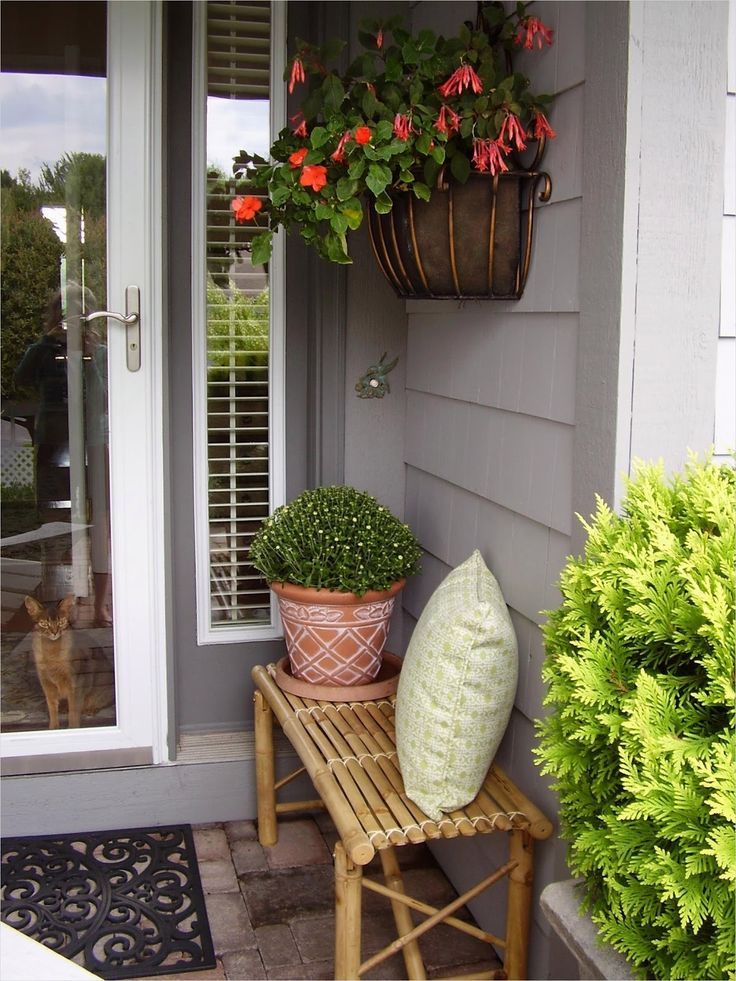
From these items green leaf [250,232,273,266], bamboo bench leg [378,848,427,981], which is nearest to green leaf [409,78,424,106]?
green leaf [250,232,273,266]

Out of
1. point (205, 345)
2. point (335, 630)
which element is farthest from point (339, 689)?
point (205, 345)

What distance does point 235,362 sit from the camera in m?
2.83

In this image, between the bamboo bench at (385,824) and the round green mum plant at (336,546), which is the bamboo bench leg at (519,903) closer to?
the bamboo bench at (385,824)

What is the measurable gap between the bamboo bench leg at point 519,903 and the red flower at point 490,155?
1.20 m

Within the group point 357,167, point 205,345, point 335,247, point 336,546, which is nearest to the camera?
point 357,167

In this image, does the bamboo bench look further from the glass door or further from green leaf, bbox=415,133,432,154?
green leaf, bbox=415,133,432,154

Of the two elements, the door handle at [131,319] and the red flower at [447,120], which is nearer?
the red flower at [447,120]

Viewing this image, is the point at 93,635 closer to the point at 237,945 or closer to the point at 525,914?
the point at 237,945

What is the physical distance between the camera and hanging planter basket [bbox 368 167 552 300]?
1965 mm

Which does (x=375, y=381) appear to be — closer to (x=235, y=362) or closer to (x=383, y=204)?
(x=235, y=362)

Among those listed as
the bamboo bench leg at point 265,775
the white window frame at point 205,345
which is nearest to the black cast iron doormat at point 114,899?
the bamboo bench leg at point 265,775

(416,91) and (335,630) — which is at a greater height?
(416,91)

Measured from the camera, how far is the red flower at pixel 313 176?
2.01 meters

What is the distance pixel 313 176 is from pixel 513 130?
1.29 feet
